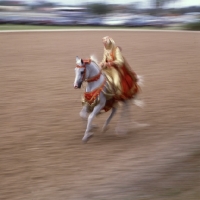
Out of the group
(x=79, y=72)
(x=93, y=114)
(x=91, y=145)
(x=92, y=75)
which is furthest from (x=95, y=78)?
(x=91, y=145)

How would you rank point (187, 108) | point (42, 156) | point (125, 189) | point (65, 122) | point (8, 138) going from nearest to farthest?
point (125, 189) → point (42, 156) → point (8, 138) → point (65, 122) → point (187, 108)

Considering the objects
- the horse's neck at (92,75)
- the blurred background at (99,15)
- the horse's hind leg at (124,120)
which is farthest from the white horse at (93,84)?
the blurred background at (99,15)

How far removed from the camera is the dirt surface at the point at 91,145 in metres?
5.88

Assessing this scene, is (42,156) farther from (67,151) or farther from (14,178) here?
(14,178)

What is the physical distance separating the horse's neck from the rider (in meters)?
0.30

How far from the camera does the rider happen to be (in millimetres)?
8258

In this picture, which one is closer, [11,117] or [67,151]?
[67,151]

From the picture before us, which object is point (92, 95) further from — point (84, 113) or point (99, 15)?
point (99, 15)

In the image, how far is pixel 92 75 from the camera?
7.81 m

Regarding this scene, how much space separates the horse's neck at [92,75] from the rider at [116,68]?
0.99 feet

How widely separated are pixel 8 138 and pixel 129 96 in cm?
245

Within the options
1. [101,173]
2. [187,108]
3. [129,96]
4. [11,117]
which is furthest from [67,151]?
[187,108]

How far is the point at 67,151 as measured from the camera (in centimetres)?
764

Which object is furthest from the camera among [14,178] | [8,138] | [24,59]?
[24,59]
